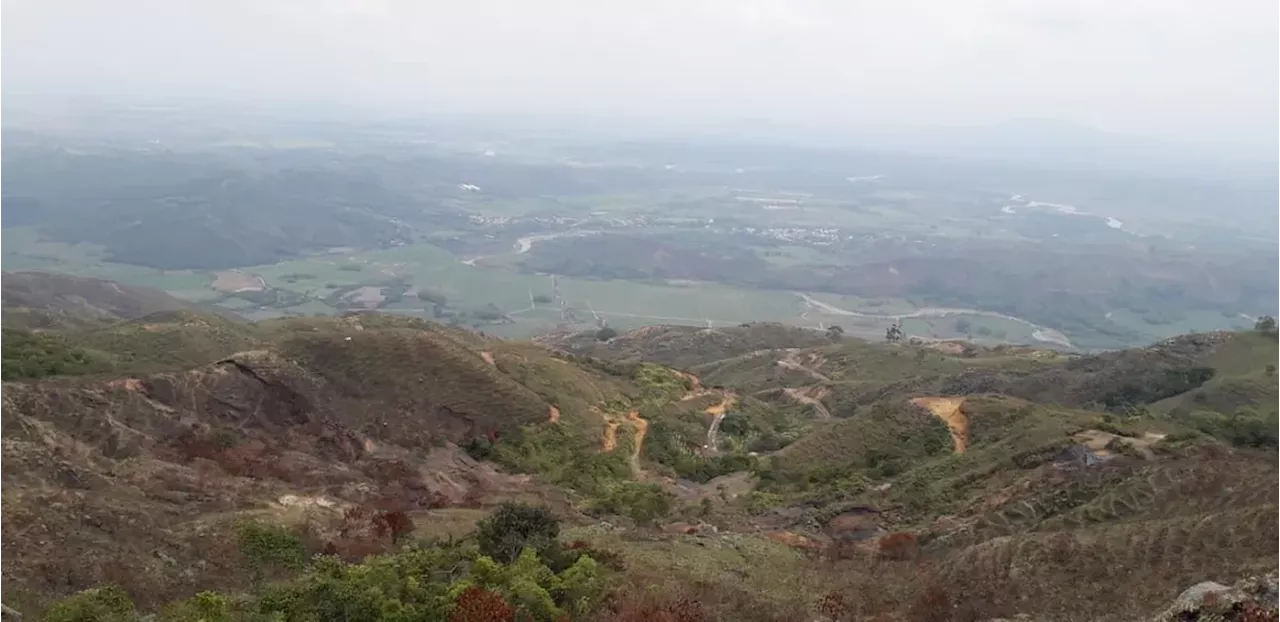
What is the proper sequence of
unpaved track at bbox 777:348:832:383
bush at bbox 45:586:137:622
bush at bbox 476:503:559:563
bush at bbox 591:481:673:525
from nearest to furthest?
1. bush at bbox 45:586:137:622
2. bush at bbox 476:503:559:563
3. bush at bbox 591:481:673:525
4. unpaved track at bbox 777:348:832:383

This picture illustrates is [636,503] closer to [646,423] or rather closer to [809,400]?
[646,423]

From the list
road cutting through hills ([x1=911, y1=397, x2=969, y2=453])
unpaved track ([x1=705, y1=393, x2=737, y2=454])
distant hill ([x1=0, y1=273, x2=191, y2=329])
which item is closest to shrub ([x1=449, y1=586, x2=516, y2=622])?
road cutting through hills ([x1=911, y1=397, x2=969, y2=453])

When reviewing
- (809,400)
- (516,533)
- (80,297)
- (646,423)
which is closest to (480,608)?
(516,533)

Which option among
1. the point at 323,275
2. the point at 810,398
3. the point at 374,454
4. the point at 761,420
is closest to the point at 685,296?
the point at 323,275

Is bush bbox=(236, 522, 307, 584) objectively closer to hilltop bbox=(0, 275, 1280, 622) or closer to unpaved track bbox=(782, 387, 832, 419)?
hilltop bbox=(0, 275, 1280, 622)

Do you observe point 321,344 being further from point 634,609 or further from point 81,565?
point 634,609
